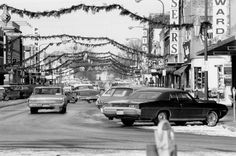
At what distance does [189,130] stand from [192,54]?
40.1 meters

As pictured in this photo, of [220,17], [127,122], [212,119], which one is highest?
[220,17]

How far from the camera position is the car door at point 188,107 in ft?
77.9

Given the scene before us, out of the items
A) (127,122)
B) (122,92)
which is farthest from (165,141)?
(122,92)

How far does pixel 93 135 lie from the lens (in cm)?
1872

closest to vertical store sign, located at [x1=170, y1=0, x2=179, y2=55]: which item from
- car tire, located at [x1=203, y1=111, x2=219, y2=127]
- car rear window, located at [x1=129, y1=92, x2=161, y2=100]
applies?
car tire, located at [x1=203, y1=111, x2=219, y2=127]

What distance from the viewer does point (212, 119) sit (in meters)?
24.2

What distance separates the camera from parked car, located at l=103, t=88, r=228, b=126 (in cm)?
2283

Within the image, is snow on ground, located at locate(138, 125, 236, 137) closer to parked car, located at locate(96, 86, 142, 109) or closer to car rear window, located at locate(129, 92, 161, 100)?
car rear window, located at locate(129, 92, 161, 100)

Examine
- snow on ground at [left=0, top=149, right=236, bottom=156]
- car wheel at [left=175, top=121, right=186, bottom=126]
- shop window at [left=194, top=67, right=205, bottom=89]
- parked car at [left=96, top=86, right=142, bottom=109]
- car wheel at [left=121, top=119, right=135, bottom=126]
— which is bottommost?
car wheel at [left=175, top=121, right=186, bottom=126]

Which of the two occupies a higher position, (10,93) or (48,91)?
(48,91)

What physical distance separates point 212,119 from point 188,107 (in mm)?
1167

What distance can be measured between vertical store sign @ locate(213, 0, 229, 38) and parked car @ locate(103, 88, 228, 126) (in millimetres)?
12554

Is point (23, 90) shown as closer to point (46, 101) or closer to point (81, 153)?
point (46, 101)

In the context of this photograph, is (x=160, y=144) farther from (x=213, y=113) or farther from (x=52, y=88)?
(x=52, y=88)
